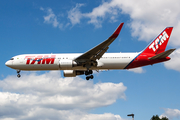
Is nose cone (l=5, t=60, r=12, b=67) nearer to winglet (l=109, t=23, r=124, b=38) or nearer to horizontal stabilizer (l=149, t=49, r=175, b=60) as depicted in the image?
winglet (l=109, t=23, r=124, b=38)

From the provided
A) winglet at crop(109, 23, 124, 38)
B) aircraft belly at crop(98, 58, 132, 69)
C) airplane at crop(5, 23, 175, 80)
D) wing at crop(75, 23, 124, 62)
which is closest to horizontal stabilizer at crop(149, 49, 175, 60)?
airplane at crop(5, 23, 175, 80)

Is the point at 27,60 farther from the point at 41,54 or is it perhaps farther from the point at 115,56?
the point at 115,56

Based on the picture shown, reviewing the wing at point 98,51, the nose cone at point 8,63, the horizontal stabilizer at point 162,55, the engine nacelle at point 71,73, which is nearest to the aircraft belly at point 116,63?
the wing at point 98,51

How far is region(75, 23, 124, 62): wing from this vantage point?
26156 millimetres

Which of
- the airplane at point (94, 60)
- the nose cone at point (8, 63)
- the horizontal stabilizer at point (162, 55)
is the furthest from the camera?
the nose cone at point (8, 63)

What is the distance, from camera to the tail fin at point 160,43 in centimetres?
3431

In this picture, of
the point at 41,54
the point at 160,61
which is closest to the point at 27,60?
the point at 41,54

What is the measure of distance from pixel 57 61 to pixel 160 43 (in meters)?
15.1

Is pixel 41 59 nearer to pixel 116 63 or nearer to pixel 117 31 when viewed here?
pixel 116 63

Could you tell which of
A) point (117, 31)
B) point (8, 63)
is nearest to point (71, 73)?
point (8, 63)

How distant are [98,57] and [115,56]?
2.72 m

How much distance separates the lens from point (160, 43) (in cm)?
3494

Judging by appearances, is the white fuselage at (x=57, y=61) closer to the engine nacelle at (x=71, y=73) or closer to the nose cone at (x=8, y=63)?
the nose cone at (x=8, y=63)

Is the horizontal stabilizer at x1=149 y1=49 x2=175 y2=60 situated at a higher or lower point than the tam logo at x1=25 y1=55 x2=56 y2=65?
lower
